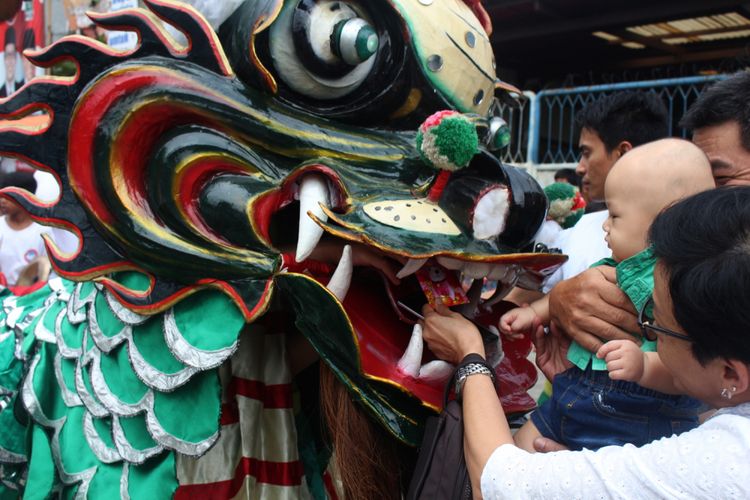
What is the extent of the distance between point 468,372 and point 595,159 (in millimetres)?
1522

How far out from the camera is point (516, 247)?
139 cm

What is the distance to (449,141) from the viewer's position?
131 cm

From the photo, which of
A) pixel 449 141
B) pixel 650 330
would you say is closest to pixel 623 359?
pixel 650 330

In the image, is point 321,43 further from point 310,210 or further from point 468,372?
point 468,372

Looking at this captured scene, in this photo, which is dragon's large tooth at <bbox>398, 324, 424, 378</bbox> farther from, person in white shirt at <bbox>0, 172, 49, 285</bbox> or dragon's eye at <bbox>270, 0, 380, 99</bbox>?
person in white shirt at <bbox>0, 172, 49, 285</bbox>

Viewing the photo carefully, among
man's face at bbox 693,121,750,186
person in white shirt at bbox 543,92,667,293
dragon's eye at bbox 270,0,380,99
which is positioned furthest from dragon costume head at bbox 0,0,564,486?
person in white shirt at bbox 543,92,667,293

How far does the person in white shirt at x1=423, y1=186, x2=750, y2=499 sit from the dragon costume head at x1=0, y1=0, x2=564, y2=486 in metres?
0.26

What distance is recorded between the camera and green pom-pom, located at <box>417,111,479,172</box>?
1.31 meters

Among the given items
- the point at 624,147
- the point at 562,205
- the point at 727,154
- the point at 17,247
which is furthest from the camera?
the point at 17,247

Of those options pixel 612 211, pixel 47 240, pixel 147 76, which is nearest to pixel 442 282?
pixel 612 211

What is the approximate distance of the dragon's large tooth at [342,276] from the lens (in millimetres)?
1338

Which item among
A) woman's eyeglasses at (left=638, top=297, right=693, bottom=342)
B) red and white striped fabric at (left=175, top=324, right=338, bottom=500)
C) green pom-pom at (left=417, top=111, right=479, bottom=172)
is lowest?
red and white striped fabric at (left=175, top=324, right=338, bottom=500)

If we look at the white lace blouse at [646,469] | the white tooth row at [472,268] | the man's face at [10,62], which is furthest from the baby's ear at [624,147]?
the man's face at [10,62]

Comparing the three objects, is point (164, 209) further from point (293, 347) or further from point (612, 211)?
point (612, 211)
